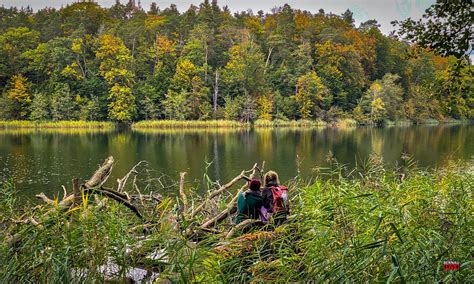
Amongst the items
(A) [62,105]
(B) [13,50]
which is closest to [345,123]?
(A) [62,105]

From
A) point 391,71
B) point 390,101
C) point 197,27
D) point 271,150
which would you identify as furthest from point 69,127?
point 391,71

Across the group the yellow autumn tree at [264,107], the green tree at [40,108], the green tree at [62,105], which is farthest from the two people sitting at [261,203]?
the yellow autumn tree at [264,107]

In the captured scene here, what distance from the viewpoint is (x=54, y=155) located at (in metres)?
26.2

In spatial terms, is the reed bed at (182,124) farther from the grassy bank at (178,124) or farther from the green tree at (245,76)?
the green tree at (245,76)

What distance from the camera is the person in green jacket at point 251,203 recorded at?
4.62 metres

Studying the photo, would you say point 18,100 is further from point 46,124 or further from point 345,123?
point 345,123

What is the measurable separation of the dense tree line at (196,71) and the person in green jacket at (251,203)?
5368cm

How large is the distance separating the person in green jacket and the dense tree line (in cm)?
5368

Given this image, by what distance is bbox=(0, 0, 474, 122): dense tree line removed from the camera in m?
58.7

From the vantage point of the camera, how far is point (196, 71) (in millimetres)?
61625

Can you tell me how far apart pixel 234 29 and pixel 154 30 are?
1190cm

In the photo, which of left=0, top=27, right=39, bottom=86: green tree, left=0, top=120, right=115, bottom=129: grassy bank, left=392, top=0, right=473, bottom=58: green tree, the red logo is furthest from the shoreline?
the red logo

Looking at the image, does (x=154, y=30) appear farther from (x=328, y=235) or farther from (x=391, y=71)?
(x=328, y=235)

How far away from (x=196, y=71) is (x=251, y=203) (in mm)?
58153
